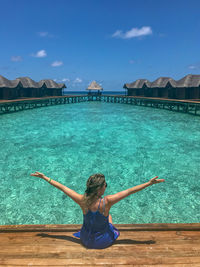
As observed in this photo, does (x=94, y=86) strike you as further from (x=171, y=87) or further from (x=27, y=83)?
(x=171, y=87)

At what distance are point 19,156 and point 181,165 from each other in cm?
923

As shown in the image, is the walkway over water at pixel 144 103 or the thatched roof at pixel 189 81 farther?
the thatched roof at pixel 189 81

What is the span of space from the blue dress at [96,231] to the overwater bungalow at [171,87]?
34.8 m

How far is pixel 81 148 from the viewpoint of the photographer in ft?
42.3

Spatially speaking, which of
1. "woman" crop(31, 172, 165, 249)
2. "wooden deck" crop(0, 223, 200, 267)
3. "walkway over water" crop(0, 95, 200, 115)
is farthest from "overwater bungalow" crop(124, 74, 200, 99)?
"woman" crop(31, 172, 165, 249)

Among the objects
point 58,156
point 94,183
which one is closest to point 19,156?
point 58,156

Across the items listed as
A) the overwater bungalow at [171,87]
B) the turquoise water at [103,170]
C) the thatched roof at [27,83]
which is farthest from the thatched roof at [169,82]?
the turquoise water at [103,170]

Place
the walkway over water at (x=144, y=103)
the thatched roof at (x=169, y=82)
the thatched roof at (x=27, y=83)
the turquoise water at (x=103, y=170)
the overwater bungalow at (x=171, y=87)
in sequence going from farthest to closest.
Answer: the overwater bungalow at (x=171, y=87) < the thatched roof at (x=169, y=82) < the thatched roof at (x=27, y=83) < the walkway over water at (x=144, y=103) < the turquoise water at (x=103, y=170)

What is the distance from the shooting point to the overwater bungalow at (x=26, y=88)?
102 feet

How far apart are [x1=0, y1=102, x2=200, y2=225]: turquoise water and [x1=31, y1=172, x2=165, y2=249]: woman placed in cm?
363

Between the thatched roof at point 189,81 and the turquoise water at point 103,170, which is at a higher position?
the thatched roof at point 189,81

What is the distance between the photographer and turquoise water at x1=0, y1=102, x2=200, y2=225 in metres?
6.33

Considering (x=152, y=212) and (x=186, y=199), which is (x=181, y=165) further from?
(x=152, y=212)

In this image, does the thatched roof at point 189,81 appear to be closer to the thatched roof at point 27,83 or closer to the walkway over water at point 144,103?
the walkway over water at point 144,103
